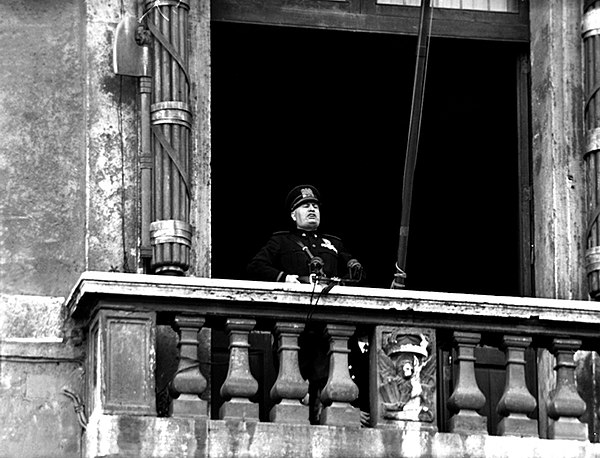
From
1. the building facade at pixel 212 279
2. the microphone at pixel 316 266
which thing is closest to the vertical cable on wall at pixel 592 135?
the building facade at pixel 212 279

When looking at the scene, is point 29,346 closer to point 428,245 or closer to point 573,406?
point 573,406

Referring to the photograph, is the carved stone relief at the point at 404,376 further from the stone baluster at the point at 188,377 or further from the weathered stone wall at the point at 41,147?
the weathered stone wall at the point at 41,147

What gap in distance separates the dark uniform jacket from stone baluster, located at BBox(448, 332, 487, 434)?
129 centimetres

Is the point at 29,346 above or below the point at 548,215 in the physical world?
below

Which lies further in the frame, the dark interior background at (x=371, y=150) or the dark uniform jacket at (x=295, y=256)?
the dark interior background at (x=371, y=150)

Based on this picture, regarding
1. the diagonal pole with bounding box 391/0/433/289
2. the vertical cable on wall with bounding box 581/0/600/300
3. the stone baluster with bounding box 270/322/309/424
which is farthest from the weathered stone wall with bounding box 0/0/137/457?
the vertical cable on wall with bounding box 581/0/600/300

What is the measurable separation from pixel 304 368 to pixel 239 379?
73 cm

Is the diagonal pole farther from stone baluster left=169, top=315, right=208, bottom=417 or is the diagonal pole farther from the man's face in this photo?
stone baluster left=169, top=315, right=208, bottom=417

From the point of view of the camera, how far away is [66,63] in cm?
1408

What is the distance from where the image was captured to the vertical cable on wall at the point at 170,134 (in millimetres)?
13641

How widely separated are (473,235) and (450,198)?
1.46ft

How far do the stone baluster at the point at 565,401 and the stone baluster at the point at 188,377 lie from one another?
2246mm

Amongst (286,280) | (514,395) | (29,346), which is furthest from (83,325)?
(514,395)

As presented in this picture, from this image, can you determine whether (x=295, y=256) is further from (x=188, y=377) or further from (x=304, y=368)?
(x=188, y=377)
